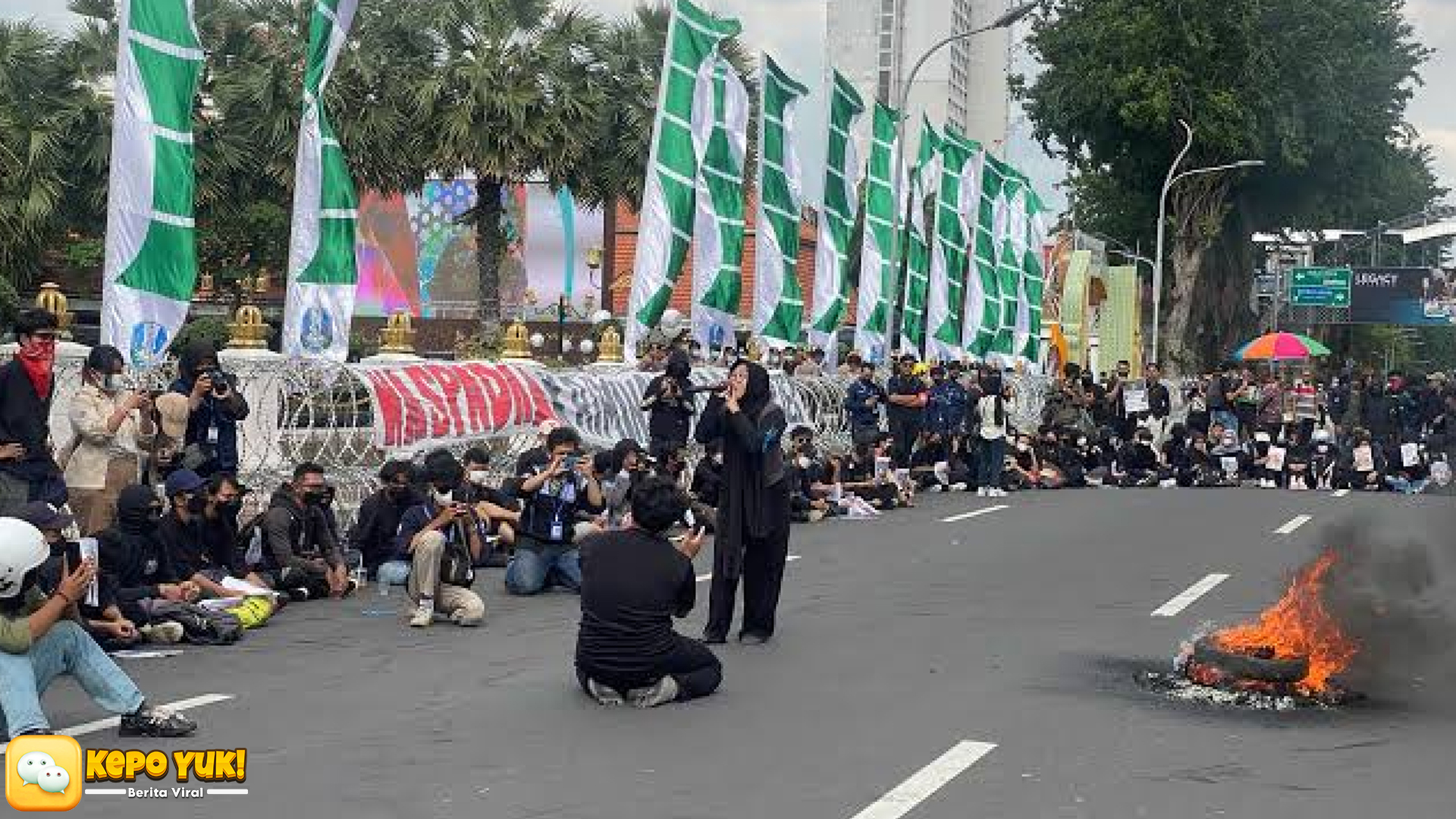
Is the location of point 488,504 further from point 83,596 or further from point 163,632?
point 83,596

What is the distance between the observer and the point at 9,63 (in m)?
34.2

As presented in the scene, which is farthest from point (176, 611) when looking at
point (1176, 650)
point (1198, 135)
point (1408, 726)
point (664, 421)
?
point (1198, 135)

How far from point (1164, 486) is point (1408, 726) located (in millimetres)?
21168

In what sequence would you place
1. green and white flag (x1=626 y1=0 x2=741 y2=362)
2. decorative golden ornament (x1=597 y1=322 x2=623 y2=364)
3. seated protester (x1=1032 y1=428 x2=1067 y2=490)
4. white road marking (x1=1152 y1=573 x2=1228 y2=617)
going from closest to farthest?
1. white road marking (x1=1152 y1=573 x2=1228 y2=617)
2. green and white flag (x1=626 y1=0 x2=741 y2=362)
3. decorative golden ornament (x1=597 y1=322 x2=623 y2=364)
4. seated protester (x1=1032 y1=428 x2=1067 y2=490)

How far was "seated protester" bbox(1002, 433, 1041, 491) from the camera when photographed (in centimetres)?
2945

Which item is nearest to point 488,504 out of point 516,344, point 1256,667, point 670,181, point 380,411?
→ point 380,411

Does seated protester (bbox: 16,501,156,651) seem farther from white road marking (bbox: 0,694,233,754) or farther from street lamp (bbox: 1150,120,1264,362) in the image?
street lamp (bbox: 1150,120,1264,362)

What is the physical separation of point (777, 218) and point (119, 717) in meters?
20.0

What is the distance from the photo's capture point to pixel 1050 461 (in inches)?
1193

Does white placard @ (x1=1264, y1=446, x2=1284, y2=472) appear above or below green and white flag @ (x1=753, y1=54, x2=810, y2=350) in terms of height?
below

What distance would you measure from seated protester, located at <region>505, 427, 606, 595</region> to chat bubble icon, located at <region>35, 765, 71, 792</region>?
7351 mm

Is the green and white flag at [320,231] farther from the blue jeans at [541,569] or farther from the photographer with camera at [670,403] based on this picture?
the photographer with camera at [670,403]

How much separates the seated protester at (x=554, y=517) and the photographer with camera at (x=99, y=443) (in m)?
3.05

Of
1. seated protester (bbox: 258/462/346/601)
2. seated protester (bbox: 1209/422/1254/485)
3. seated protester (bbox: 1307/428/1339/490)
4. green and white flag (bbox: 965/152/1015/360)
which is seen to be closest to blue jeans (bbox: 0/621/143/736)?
seated protester (bbox: 258/462/346/601)
